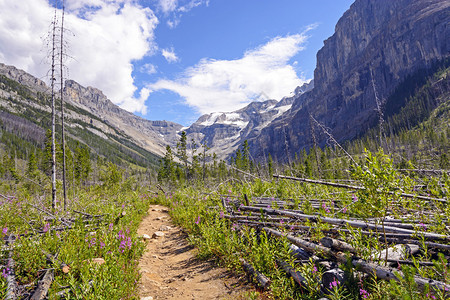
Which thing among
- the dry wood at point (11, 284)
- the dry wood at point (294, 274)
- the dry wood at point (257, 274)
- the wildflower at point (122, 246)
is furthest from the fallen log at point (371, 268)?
the dry wood at point (11, 284)

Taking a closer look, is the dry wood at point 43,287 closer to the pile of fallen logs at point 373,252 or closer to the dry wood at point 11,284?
the dry wood at point 11,284

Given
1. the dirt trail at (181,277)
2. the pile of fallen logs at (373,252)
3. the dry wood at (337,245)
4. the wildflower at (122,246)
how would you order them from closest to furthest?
the pile of fallen logs at (373,252) < the dry wood at (337,245) < the dirt trail at (181,277) < the wildflower at (122,246)

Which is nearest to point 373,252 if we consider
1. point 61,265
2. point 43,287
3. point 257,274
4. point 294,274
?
point 294,274

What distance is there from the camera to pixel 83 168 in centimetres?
5116

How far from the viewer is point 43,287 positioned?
356 cm

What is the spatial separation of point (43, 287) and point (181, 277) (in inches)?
126

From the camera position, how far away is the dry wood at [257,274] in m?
4.37

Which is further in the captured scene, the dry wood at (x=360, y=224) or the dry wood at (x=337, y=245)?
the dry wood at (x=337, y=245)

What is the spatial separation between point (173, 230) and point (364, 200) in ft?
32.8

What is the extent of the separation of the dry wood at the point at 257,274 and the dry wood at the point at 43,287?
363cm

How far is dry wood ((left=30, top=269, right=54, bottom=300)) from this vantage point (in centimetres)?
332

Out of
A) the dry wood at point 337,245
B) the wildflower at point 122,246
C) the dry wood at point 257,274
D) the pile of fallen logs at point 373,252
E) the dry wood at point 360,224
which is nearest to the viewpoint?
the pile of fallen logs at point 373,252

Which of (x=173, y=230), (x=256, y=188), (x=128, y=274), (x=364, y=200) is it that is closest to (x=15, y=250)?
(x=128, y=274)

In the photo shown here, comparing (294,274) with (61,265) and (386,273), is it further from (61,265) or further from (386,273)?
(61,265)
